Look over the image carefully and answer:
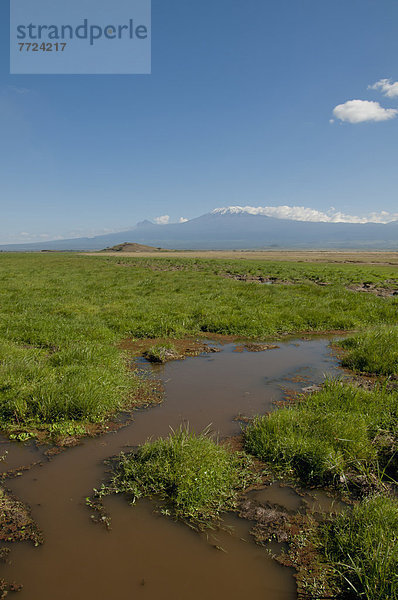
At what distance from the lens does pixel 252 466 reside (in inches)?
222

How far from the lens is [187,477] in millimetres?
5027

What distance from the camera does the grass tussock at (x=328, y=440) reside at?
18.0 feet

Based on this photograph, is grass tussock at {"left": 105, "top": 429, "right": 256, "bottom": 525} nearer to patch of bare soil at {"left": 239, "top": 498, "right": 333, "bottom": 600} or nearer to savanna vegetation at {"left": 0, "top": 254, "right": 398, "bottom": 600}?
savanna vegetation at {"left": 0, "top": 254, "right": 398, "bottom": 600}

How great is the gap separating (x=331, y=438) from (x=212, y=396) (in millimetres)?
3135

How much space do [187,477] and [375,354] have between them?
26.0 feet

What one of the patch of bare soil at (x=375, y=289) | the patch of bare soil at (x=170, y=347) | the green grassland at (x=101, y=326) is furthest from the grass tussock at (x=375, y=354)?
the patch of bare soil at (x=375, y=289)

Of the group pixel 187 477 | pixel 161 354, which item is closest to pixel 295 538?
pixel 187 477

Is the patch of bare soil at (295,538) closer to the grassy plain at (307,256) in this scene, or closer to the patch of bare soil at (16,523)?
the patch of bare soil at (16,523)

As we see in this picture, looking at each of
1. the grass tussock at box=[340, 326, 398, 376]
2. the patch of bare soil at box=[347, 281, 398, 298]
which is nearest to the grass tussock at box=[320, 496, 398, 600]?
the grass tussock at box=[340, 326, 398, 376]

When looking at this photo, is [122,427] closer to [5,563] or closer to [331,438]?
[5,563]

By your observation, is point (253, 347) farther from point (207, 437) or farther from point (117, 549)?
point (117, 549)

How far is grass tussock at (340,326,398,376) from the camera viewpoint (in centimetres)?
1016

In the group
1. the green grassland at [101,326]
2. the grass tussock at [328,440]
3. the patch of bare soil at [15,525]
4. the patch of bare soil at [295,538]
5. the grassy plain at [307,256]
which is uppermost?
the grassy plain at [307,256]

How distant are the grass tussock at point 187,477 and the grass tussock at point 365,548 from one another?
4.49 feet
